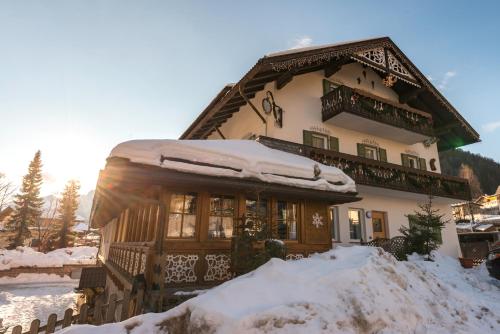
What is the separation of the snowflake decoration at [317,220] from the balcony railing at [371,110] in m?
6.24

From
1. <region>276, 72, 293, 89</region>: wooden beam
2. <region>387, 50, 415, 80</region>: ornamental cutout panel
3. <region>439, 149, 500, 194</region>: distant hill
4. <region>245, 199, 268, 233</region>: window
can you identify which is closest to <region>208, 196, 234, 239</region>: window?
<region>245, 199, 268, 233</region>: window

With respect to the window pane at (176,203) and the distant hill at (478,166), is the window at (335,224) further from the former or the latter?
the distant hill at (478,166)

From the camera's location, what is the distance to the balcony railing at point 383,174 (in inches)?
462

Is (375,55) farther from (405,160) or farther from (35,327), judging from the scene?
(35,327)

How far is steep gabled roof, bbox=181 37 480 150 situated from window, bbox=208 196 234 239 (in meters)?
5.87

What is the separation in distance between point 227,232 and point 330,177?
3786mm

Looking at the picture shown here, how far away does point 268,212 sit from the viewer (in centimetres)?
907

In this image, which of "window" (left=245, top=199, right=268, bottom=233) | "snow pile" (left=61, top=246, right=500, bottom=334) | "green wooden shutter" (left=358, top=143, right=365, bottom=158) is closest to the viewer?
"snow pile" (left=61, top=246, right=500, bottom=334)

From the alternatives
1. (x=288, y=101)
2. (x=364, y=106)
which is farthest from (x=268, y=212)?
(x=364, y=106)

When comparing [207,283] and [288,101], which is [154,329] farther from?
[288,101]

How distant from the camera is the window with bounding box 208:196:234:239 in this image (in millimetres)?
8164

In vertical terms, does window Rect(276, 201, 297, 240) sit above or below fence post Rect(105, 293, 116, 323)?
above

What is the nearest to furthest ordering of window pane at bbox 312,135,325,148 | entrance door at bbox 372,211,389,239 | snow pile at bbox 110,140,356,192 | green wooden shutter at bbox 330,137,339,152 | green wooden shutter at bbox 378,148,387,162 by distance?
snow pile at bbox 110,140,356,192
window pane at bbox 312,135,325,148
green wooden shutter at bbox 330,137,339,152
entrance door at bbox 372,211,389,239
green wooden shutter at bbox 378,148,387,162

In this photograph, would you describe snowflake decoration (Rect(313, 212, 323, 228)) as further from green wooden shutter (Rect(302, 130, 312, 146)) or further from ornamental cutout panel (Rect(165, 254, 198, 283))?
green wooden shutter (Rect(302, 130, 312, 146))
